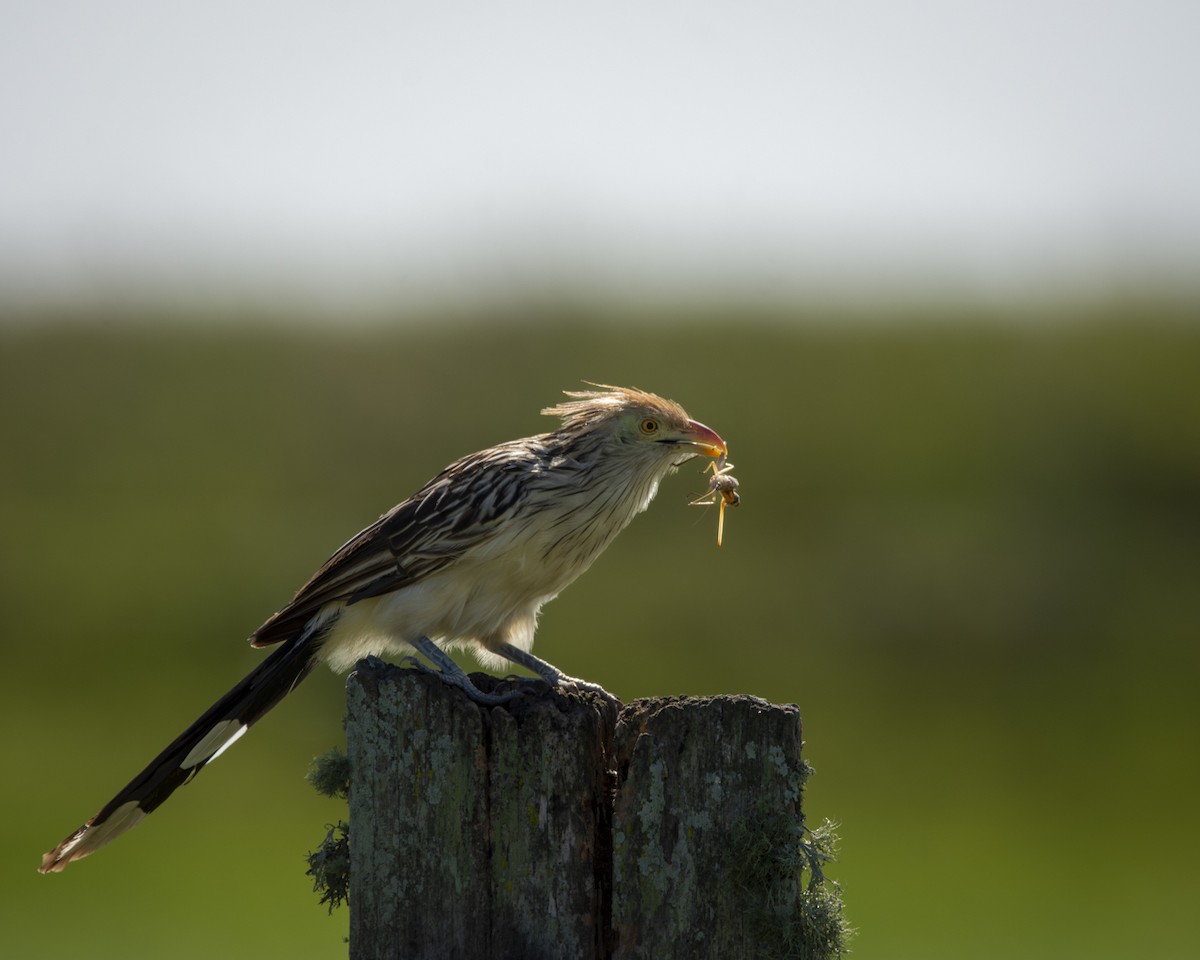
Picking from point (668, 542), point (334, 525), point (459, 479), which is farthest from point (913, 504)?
point (459, 479)

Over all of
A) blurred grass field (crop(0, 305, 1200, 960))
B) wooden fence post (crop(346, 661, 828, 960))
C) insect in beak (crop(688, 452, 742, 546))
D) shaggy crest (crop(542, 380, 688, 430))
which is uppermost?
blurred grass field (crop(0, 305, 1200, 960))

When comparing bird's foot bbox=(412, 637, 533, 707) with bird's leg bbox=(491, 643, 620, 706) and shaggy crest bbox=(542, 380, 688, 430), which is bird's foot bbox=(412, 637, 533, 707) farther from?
shaggy crest bbox=(542, 380, 688, 430)

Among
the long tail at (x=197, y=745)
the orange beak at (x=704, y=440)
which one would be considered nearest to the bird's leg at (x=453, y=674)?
the long tail at (x=197, y=745)

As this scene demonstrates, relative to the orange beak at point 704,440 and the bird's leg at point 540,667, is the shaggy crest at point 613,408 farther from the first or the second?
the bird's leg at point 540,667

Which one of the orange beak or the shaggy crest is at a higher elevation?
the shaggy crest

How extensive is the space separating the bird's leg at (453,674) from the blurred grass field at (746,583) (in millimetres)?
6961

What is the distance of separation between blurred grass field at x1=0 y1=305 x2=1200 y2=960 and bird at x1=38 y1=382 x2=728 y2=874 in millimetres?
6598

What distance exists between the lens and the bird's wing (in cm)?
543

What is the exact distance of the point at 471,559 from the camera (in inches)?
214

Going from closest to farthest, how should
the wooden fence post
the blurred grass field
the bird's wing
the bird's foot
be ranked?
the wooden fence post < the bird's foot < the bird's wing < the blurred grass field

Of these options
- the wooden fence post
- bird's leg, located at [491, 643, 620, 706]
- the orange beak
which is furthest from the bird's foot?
the orange beak

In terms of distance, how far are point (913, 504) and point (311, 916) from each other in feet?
24.0

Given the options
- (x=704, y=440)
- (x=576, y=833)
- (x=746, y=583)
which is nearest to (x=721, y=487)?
(x=704, y=440)

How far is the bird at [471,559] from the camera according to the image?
5.43 m
